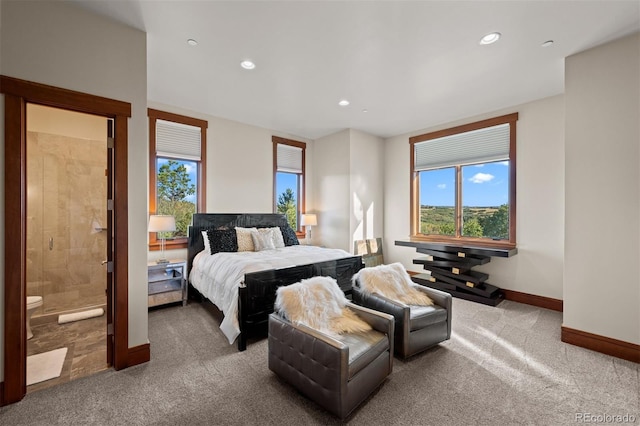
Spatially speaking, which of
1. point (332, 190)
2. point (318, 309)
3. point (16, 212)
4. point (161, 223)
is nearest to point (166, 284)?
point (161, 223)

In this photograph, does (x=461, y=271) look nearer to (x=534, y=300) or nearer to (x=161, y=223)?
(x=534, y=300)

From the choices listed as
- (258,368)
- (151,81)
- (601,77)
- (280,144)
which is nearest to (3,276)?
(258,368)

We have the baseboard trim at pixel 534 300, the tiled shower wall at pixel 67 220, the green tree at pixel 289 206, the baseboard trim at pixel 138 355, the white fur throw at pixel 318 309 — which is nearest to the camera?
the white fur throw at pixel 318 309

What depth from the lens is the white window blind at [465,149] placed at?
4355mm

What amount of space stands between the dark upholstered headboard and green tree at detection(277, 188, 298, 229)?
0.45m

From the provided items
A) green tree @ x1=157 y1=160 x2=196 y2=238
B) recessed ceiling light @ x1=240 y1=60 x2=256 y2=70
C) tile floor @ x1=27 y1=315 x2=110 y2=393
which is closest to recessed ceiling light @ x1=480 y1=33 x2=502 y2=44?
recessed ceiling light @ x1=240 y1=60 x2=256 y2=70

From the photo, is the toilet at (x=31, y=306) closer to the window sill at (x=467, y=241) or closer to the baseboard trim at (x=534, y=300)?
the window sill at (x=467, y=241)

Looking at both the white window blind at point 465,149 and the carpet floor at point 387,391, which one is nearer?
the carpet floor at point 387,391

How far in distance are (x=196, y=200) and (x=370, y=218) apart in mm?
3328

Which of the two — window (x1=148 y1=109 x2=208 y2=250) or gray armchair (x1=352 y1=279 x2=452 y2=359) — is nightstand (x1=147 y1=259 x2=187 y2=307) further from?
gray armchair (x1=352 y1=279 x2=452 y2=359)

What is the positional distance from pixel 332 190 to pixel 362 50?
3105 mm

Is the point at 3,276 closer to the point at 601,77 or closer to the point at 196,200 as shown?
the point at 196,200

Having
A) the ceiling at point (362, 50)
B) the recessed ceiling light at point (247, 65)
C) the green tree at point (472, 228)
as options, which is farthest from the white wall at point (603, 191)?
the recessed ceiling light at point (247, 65)

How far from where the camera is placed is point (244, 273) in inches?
114
